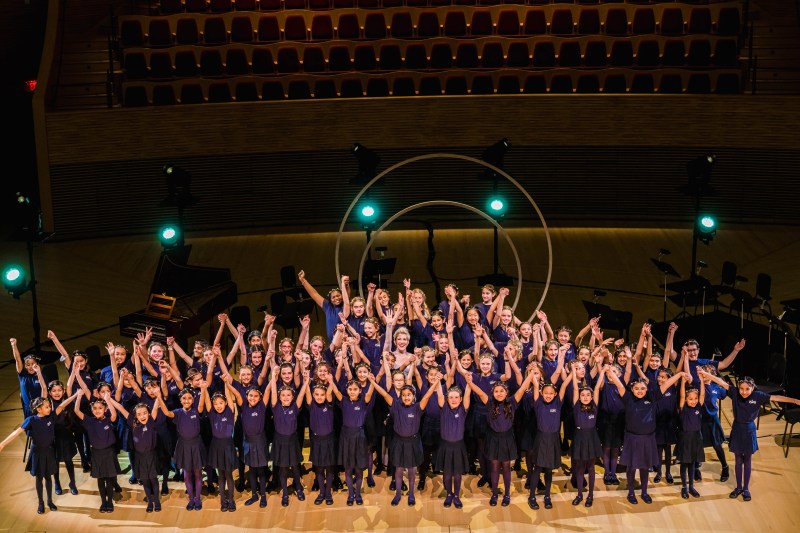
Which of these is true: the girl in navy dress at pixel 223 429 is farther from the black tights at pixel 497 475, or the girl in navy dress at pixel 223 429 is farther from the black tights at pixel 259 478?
the black tights at pixel 497 475

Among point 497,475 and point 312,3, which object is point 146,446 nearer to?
point 497,475

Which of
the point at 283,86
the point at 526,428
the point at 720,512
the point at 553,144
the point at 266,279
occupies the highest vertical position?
the point at 283,86

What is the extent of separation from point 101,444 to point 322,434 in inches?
73.5

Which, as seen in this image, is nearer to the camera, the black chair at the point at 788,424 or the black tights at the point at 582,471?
the black tights at the point at 582,471

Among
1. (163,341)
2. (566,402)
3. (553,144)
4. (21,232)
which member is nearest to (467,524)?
(566,402)

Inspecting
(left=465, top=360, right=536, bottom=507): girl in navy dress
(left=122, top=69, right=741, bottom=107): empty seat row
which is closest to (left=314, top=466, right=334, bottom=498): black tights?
(left=465, top=360, right=536, bottom=507): girl in navy dress

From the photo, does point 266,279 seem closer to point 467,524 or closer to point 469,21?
point 469,21

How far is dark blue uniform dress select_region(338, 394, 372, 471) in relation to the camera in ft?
31.7

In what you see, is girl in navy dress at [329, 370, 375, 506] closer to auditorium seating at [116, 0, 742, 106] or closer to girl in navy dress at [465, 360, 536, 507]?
girl in navy dress at [465, 360, 536, 507]

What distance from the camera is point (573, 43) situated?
1609cm

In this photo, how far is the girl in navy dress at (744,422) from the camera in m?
9.48

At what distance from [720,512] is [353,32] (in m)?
9.33

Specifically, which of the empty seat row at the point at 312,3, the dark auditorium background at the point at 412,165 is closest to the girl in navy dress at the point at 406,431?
the dark auditorium background at the point at 412,165

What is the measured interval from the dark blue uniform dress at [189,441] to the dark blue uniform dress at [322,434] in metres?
0.94
